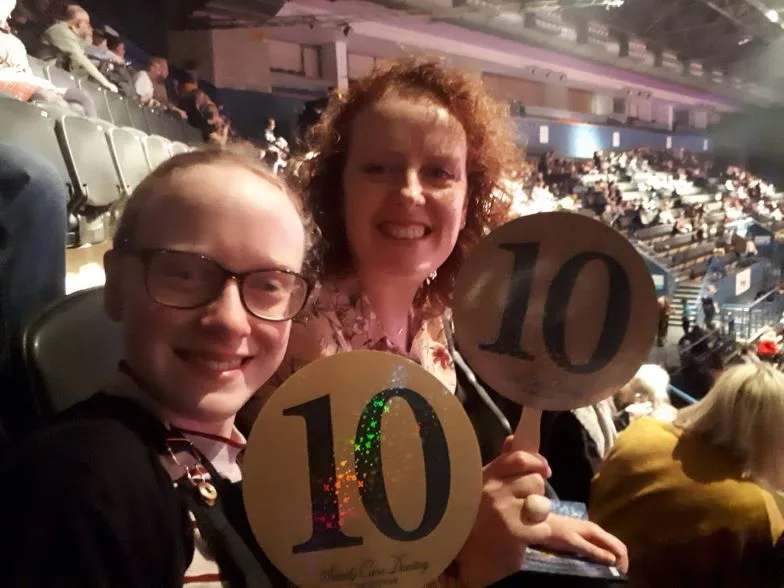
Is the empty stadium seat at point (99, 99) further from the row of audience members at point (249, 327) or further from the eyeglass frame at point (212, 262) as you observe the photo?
the eyeglass frame at point (212, 262)

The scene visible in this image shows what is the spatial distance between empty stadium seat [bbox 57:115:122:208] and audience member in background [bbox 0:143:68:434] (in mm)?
1089

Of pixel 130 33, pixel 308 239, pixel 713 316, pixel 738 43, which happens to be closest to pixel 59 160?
pixel 130 33

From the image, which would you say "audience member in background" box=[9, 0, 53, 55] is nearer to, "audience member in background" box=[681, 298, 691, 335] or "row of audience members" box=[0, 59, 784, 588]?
"row of audience members" box=[0, 59, 784, 588]

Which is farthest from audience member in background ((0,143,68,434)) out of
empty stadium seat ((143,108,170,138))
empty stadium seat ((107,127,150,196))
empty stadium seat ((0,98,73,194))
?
empty stadium seat ((143,108,170,138))

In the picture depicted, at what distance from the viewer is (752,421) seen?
1.37 m

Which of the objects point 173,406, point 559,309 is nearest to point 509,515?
point 559,309

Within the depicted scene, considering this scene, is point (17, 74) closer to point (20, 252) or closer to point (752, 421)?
point (20, 252)

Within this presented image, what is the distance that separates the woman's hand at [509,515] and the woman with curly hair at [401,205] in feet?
0.11

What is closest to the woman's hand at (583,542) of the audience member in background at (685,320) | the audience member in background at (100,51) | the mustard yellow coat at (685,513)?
the mustard yellow coat at (685,513)

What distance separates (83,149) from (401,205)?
1428mm

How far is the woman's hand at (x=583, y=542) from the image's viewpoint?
572 millimetres

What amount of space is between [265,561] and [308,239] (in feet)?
0.98

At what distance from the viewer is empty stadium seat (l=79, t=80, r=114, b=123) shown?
2.48m

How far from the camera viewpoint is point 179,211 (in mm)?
504
